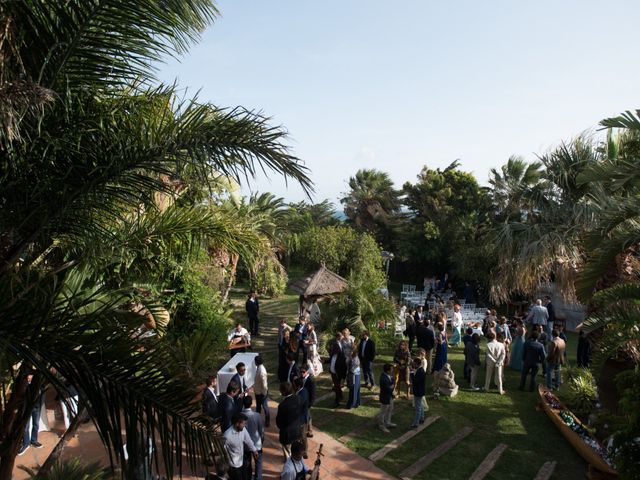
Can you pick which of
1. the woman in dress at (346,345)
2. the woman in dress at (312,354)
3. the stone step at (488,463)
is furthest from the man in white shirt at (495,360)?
the woman in dress at (312,354)

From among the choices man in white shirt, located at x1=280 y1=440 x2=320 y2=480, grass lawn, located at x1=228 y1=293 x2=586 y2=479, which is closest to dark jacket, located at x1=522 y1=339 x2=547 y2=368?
grass lawn, located at x1=228 y1=293 x2=586 y2=479

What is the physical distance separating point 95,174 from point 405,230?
2321cm

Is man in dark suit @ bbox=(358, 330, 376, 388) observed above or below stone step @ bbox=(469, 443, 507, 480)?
above

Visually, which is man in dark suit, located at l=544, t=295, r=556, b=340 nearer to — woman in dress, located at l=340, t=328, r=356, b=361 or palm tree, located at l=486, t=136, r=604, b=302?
palm tree, located at l=486, t=136, r=604, b=302

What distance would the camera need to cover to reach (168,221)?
14.5ft

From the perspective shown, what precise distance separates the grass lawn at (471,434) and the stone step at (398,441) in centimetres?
8

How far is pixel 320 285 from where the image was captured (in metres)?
14.9

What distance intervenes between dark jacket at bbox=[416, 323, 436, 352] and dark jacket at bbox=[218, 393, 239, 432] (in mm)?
5726

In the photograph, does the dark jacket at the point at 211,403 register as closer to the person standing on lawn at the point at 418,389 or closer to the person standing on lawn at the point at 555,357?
the person standing on lawn at the point at 418,389

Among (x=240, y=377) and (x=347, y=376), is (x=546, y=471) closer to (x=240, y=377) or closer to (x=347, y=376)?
(x=347, y=376)

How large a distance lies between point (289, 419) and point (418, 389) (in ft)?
9.22

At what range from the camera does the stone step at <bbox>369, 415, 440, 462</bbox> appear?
309 inches

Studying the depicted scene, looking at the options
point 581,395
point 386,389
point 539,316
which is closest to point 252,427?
point 386,389

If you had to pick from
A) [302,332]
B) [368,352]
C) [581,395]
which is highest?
[302,332]
